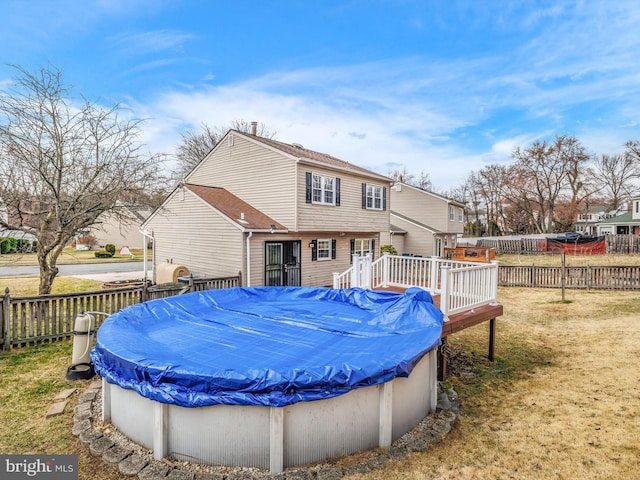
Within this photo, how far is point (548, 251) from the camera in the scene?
2741 centimetres

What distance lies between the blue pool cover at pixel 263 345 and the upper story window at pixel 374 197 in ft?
29.7

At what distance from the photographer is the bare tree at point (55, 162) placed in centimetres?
784

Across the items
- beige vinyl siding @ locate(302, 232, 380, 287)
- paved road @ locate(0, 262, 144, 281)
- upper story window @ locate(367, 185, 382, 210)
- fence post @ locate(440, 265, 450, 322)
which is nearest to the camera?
fence post @ locate(440, 265, 450, 322)

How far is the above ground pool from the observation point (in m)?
2.95

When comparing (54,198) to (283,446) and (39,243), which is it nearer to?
(39,243)

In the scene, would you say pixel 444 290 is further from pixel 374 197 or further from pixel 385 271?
pixel 374 197

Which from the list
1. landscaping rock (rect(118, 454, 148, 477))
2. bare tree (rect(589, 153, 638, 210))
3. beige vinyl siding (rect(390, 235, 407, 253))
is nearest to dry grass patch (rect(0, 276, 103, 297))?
landscaping rock (rect(118, 454, 148, 477))

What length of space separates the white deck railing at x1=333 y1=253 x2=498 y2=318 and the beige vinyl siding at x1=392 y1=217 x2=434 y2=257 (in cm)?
1523

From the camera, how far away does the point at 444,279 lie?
5625 mm

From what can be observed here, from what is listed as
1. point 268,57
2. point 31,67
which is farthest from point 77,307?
point 268,57

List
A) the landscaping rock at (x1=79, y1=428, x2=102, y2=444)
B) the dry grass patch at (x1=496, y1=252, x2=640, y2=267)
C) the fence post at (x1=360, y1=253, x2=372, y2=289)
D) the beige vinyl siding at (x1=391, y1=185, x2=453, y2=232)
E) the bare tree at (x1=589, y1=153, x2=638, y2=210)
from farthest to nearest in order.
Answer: the bare tree at (x1=589, y1=153, x2=638, y2=210) < the beige vinyl siding at (x1=391, y1=185, x2=453, y2=232) < the dry grass patch at (x1=496, y1=252, x2=640, y2=267) < the fence post at (x1=360, y1=253, x2=372, y2=289) < the landscaping rock at (x1=79, y1=428, x2=102, y2=444)

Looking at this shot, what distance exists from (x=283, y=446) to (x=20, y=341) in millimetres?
6227

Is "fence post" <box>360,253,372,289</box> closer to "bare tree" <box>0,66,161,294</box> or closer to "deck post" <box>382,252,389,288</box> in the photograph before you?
"deck post" <box>382,252,389,288</box>

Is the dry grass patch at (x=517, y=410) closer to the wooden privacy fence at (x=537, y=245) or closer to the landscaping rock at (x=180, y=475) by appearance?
the landscaping rock at (x=180, y=475)
